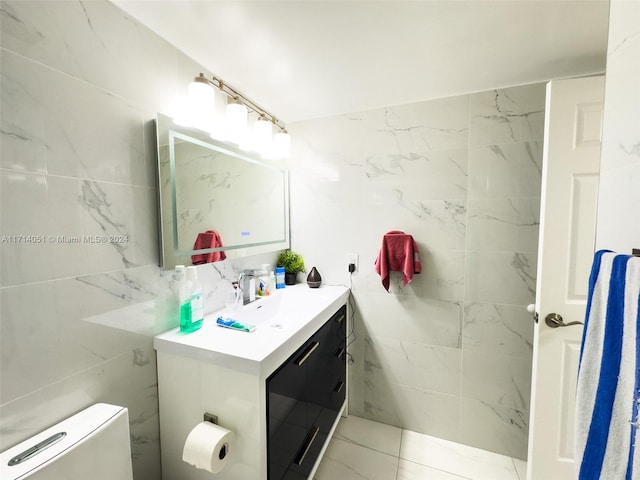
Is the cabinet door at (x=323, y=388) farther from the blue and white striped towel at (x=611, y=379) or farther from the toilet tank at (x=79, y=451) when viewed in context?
the blue and white striped towel at (x=611, y=379)

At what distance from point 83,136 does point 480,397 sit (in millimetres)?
2376

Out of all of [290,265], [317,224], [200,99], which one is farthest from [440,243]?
[200,99]

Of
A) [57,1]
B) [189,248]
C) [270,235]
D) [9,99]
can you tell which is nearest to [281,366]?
[189,248]

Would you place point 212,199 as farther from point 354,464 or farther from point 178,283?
point 354,464

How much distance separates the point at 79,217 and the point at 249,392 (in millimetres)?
831

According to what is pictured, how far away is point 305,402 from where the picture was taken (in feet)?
4.20

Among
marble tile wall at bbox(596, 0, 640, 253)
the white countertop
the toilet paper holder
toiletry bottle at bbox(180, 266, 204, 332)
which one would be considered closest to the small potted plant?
the white countertop

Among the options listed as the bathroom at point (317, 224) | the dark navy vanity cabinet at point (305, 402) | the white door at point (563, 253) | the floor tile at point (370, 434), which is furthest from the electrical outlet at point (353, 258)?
the floor tile at point (370, 434)

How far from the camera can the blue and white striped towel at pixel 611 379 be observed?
0.46m

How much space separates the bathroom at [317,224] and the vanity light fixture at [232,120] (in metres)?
0.12

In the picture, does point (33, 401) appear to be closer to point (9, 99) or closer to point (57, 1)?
point (9, 99)

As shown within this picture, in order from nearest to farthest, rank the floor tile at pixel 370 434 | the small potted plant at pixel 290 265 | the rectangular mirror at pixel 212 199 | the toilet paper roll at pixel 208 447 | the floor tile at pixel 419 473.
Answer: the toilet paper roll at pixel 208 447, the rectangular mirror at pixel 212 199, the floor tile at pixel 419 473, the floor tile at pixel 370 434, the small potted plant at pixel 290 265

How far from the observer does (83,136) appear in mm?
877

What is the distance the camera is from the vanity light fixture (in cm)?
117
